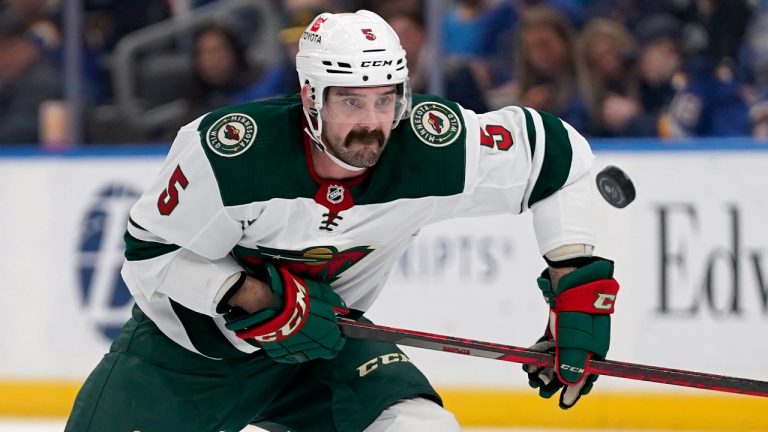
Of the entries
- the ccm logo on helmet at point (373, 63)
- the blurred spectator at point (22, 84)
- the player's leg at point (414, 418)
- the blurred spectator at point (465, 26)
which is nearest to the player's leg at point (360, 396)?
the player's leg at point (414, 418)

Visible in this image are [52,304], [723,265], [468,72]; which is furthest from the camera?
[468,72]

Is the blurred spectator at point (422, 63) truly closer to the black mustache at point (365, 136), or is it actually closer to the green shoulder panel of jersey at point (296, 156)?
the green shoulder panel of jersey at point (296, 156)

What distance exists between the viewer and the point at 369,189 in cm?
263

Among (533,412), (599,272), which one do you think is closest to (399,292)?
(533,412)


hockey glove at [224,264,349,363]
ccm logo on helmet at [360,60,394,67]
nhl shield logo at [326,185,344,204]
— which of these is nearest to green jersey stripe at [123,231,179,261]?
hockey glove at [224,264,349,363]

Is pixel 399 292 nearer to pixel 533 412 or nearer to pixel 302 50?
pixel 533 412

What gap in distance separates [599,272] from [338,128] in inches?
25.1

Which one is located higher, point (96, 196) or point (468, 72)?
point (468, 72)

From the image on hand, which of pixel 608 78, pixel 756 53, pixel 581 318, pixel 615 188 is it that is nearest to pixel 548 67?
pixel 608 78

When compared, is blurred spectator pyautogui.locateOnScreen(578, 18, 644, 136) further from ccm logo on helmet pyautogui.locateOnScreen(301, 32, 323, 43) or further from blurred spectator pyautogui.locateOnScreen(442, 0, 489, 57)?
ccm logo on helmet pyautogui.locateOnScreen(301, 32, 323, 43)

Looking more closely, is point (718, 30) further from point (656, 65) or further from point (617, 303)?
point (617, 303)

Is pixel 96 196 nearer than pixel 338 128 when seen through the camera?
No

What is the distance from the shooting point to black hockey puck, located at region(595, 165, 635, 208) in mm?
2912

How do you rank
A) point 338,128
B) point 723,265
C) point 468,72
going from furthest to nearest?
1. point 468,72
2. point 723,265
3. point 338,128
